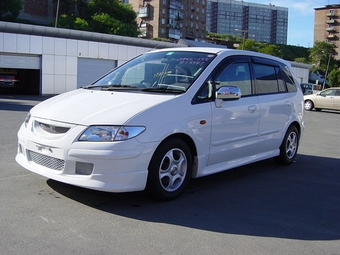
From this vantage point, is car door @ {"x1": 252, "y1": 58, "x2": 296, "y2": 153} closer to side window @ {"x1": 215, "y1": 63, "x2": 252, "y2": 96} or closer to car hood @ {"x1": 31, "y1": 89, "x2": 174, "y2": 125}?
side window @ {"x1": 215, "y1": 63, "x2": 252, "y2": 96}

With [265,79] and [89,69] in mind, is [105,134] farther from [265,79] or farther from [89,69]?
[89,69]

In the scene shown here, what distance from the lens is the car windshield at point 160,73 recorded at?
205 inches

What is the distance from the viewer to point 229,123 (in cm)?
549

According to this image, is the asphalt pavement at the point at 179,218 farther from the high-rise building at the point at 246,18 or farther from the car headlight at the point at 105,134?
the high-rise building at the point at 246,18

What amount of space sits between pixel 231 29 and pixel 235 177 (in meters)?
188

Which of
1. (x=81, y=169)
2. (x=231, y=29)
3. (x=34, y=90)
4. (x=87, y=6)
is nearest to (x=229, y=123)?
(x=81, y=169)

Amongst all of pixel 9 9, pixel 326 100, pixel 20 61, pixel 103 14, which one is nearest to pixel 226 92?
pixel 326 100

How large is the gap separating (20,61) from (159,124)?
84.2 feet

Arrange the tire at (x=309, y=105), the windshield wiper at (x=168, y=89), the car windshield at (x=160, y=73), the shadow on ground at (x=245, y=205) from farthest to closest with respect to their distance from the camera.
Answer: the tire at (x=309, y=105), the car windshield at (x=160, y=73), the windshield wiper at (x=168, y=89), the shadow on ground at (x=245, y=205)

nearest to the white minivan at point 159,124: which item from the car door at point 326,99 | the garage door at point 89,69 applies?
the car door at point 326,99

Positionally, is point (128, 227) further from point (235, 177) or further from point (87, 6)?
point (87, 6)

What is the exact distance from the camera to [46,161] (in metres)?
4.58

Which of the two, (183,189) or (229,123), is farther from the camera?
(229,123)

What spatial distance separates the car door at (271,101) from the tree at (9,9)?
7080cm
